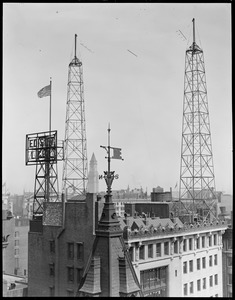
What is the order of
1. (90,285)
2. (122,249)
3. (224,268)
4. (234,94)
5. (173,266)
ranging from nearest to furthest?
1. (234,94)
2. (90,285)
3. (122,249)
4. (173,266)
5. (224,268)

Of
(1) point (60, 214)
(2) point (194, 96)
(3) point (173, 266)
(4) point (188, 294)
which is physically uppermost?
(2) point (194, 96)

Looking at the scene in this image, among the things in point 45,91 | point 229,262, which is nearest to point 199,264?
point 229,262

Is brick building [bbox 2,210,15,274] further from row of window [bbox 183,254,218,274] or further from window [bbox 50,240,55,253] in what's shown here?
row of window [bbox 183,254,218,274]


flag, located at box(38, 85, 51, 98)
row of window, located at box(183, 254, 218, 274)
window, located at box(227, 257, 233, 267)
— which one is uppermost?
flag, located at box(38, 85, 51, 98)

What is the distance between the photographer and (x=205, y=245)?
49062 mm

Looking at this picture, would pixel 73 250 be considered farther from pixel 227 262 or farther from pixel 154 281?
pixel 227 262

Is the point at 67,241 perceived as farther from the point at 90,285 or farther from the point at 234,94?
the point at 234,94

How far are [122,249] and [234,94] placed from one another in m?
7.96

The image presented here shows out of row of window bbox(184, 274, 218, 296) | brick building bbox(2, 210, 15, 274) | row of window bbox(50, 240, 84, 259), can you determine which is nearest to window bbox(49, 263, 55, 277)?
row of window bbox(50, 240, 84, 259)

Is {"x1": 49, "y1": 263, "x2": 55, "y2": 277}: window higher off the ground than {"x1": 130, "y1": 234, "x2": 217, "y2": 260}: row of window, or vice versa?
{"x1": 130, "y1": 234, "x2": 217, "y2": 260}: row of window

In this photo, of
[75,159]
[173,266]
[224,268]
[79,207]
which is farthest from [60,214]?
[224,268]

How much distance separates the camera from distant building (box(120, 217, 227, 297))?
40.1 metres

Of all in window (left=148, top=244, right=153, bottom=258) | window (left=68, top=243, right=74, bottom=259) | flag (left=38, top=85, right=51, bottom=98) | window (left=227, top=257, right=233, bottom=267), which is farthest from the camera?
window (left=227, top=257, right=233, bottom=267)

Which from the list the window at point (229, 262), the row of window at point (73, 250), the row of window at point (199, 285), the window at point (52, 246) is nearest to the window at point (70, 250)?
the row of window at point (73, 250)
